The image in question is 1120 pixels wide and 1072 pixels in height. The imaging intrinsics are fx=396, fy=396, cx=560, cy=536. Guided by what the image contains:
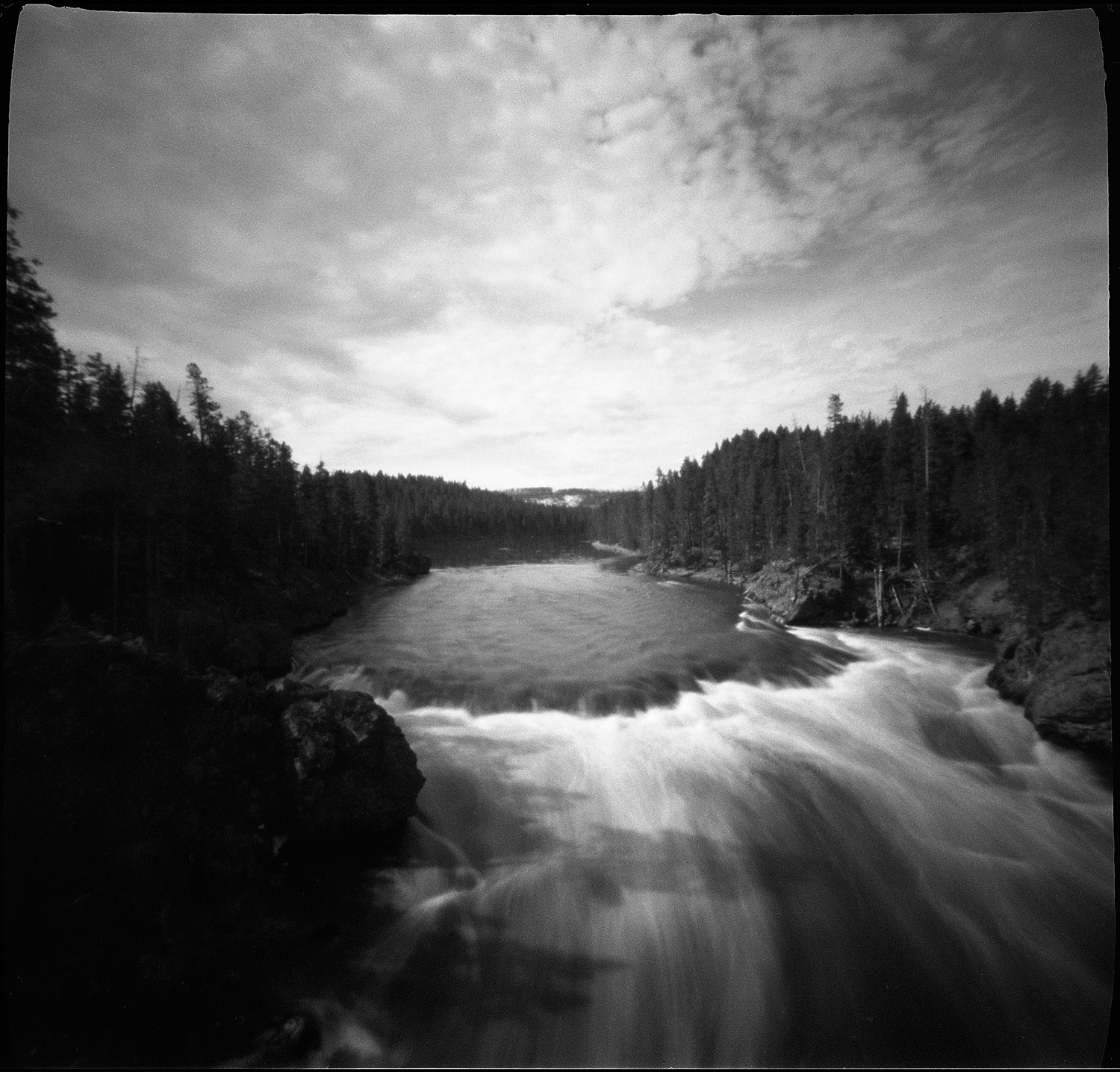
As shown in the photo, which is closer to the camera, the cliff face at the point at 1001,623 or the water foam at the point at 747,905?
the water foam at the point at 747,905

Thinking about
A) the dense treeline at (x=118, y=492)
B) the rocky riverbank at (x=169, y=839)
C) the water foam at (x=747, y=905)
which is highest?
the dense treeline at (x=118, y=492)

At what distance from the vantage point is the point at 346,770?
6016mm

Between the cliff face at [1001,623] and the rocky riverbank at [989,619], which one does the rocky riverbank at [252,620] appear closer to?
the rocky riverbank at [989,619]

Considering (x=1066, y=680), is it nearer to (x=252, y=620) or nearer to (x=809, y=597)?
(x=809, y=597)

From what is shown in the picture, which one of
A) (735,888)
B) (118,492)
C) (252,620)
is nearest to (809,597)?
(735,888)

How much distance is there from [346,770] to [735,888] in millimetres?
5800

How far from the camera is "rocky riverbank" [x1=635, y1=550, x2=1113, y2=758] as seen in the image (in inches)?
340

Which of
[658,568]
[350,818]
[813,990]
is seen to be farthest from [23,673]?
[658,568]

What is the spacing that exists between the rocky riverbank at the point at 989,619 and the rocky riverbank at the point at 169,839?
26.7 feet

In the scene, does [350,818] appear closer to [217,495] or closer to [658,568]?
[217,495]

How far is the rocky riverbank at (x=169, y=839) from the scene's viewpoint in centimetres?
357

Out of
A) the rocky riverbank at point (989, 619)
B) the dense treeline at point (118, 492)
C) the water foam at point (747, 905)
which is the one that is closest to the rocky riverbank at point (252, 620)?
the dense treeline at point (118, 492)

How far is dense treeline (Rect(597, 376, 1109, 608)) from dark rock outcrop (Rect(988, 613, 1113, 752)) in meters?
0.97

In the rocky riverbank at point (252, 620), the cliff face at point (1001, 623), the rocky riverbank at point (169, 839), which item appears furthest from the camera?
the rocky riverbank at point (252, 620)
